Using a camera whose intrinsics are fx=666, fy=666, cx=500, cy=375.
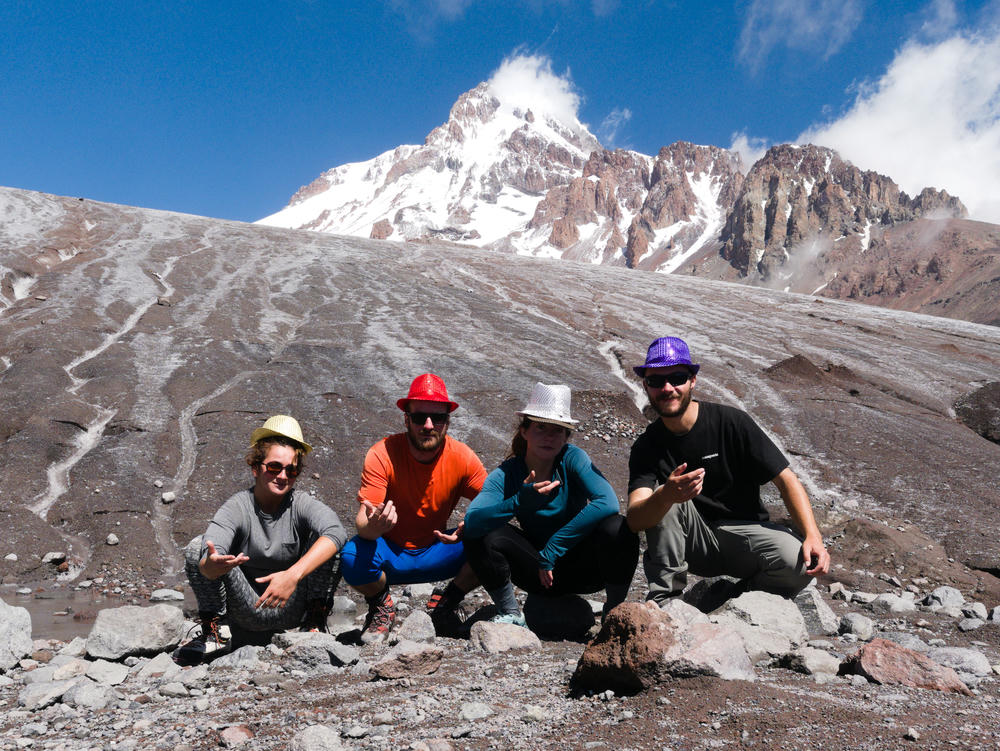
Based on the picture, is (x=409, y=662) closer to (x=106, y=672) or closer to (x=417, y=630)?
(x=417, y=630)

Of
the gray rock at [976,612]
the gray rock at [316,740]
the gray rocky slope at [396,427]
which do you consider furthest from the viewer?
the gray rock at [976,612]

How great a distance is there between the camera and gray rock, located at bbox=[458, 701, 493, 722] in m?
3.12

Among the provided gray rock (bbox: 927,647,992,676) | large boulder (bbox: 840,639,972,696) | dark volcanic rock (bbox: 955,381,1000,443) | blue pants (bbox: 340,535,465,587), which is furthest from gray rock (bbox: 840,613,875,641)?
dark volcanic rock (bbox: 955,381,1000,443)

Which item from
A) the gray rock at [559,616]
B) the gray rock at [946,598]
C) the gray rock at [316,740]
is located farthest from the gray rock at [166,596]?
the gray rock at [946,598]

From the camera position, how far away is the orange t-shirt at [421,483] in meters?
5.06

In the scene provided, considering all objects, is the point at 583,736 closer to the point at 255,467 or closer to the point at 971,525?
the point at 255,467

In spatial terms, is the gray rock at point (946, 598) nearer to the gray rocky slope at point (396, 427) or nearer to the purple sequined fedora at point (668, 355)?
the gray rocky slope at point (396, 427)

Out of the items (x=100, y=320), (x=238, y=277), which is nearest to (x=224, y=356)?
(x=100, y=320)

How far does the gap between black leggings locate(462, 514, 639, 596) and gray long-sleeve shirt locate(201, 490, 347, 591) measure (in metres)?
1.01

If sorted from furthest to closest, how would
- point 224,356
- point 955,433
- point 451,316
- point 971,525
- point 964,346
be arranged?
point 964,346, point 451,316, point 224,356, point 955,433, point 971,525

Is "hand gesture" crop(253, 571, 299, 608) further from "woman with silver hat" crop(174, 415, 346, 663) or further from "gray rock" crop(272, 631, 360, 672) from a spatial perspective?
"gray rock" crop(272, 631, 360, 672)

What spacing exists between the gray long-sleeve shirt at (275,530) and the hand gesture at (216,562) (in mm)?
214

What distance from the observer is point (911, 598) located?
6.83 metres

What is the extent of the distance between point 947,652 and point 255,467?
4428mm
